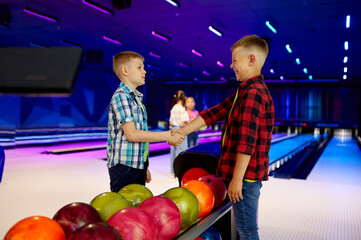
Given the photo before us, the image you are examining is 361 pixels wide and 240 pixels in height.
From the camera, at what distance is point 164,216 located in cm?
145

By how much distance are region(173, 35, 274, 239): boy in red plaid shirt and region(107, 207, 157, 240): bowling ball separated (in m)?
0.47

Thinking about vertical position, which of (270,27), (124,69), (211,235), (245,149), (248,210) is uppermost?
(270,27)

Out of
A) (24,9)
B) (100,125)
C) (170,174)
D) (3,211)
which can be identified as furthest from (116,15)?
(100,125)

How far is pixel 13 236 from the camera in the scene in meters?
1.09

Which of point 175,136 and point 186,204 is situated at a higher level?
point 175,136

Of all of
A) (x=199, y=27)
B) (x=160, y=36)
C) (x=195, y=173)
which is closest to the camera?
(x=195, y=173)

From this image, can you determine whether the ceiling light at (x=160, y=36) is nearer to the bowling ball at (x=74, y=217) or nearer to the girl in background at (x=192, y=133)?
the girl in background at (x=192, y=133)

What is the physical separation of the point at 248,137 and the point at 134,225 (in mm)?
643

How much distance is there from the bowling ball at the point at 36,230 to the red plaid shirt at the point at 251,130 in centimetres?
83

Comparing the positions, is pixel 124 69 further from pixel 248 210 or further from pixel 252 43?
pixel 248 210

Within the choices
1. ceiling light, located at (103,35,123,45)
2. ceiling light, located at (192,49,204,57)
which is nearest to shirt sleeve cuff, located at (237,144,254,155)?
ceiling light, located at (103,35,123,45)

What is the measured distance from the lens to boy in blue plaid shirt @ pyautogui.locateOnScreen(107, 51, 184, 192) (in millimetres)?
1780

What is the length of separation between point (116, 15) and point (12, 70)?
21.4 ft

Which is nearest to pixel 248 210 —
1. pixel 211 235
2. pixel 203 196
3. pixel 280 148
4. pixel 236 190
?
pixel 236 190
